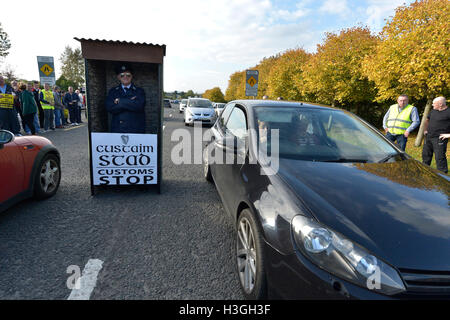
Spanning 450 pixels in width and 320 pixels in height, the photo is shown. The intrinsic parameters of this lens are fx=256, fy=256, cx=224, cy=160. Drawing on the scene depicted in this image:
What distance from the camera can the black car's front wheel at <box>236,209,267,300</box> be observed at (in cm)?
178

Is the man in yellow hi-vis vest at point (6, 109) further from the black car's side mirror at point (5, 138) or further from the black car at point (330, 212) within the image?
the black car at point (330, 212)

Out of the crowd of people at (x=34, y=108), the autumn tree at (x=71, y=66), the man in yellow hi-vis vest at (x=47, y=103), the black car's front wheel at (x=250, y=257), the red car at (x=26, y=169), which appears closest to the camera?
the black car's front wheel at (x=250, y=257)

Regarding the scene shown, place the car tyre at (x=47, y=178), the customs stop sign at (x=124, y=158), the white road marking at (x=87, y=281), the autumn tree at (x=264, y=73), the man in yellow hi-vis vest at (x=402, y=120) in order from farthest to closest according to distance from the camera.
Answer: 1. the autumn tree at (x=264, y=73)
2. the man in yellow hi-vis vest at (x=402, y=120)
3. the customs stop sign at (x=124, y=158)
4. the car tyre at (x=47, y=178)
5. the white road marking at (x=87, y=281)

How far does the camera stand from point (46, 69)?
1320cm

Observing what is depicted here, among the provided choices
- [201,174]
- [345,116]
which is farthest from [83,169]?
[345,116]

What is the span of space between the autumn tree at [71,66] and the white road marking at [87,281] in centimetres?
7250

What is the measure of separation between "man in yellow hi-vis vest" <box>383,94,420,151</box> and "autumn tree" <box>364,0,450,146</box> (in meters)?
6.18

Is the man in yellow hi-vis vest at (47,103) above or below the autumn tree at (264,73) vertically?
below

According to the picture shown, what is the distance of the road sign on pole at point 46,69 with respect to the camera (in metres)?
13.0

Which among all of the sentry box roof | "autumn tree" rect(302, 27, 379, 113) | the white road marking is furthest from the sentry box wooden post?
"autumn tree" rect(302, 27, 379, 113)

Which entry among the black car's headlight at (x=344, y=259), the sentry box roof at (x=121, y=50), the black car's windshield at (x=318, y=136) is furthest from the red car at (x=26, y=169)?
the black car's headlight at (x=344, y=259)

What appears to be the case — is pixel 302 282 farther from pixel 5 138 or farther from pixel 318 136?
pixel 5 138

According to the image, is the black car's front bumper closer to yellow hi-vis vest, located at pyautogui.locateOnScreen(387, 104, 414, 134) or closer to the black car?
the black car

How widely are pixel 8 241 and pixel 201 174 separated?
354 centimetres
